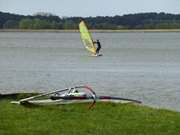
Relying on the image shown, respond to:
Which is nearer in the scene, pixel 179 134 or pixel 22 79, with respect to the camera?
pixel 179 134

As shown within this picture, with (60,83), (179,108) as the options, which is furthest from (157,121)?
(60,83)

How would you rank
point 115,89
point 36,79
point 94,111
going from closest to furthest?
point 94,111 → point 115,89 → point 36,79

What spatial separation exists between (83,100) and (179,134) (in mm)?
4703

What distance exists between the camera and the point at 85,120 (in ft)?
45.4

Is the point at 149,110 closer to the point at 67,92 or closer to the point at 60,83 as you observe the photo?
the point at 67,92

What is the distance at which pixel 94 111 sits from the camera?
50.2ft

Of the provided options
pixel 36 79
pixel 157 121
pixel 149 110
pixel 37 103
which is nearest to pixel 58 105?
pixel 37 103

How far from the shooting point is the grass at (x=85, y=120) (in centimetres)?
1248

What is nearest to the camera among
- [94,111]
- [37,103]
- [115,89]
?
[94,111]

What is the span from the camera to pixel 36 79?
33812 mm

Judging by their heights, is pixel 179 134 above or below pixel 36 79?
above

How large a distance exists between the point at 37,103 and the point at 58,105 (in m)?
0.44

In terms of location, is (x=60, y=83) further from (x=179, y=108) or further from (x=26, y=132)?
(x=26, y=132)

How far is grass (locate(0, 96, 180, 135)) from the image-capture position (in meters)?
12.5
